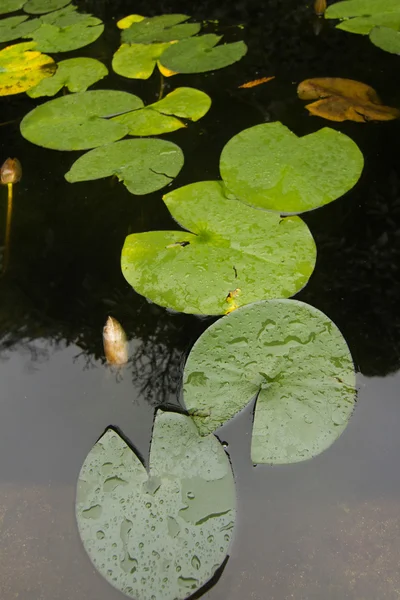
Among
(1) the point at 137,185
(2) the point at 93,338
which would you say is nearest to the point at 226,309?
(2) the point at 93,338

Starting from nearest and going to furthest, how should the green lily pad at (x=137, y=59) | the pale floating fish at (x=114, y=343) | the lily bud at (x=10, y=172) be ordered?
1. the pale floating fish at (x=114, y=343)
2. the lily bud at (x=10, y=172)
3. the green lily pad at (x=137, y=59)

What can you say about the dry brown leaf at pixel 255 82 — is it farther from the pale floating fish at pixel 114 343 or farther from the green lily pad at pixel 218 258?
the pale floating fish at pixel 114 343

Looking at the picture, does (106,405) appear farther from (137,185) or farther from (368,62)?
(368,62)

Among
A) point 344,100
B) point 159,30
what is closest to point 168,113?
point 344,100

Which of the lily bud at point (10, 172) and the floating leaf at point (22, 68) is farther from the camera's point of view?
the floating leaf at point (22, 68)

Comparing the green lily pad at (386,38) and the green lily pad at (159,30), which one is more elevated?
the green lily pad at (159,30)

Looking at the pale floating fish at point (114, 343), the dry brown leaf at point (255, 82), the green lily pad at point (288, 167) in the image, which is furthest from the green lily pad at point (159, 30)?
the pale floating fish at point (114, 343)

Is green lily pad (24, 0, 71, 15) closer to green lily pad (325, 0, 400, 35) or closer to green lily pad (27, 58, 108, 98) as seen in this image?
green lily pad (27, 58, 108, 98)
